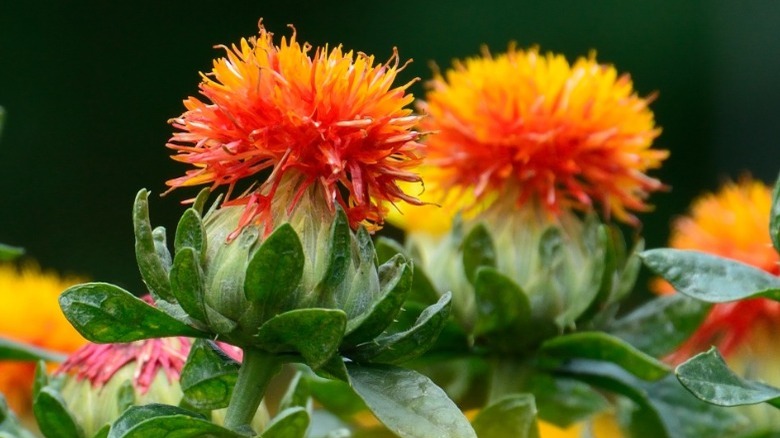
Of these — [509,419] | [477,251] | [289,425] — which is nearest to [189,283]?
[289,425]

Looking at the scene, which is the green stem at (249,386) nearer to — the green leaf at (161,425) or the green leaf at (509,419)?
the green leaf at (161,425)

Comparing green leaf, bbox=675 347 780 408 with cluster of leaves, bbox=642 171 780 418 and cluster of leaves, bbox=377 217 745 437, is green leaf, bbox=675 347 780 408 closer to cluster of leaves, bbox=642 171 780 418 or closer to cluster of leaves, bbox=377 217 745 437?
cluster of leaves, bbox=642 171 780 418

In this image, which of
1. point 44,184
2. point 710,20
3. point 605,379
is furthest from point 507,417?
point 710,20

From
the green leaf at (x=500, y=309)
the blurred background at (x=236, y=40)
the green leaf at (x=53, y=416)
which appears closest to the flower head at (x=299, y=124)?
the green leaf at (x=53, y=416)

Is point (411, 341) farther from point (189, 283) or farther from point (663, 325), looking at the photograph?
point (663, 325)

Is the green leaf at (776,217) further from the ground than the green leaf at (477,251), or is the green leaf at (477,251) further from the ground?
the green leaf at (776,217)

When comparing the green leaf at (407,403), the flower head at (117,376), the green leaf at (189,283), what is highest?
the green leaf at (189,283)
